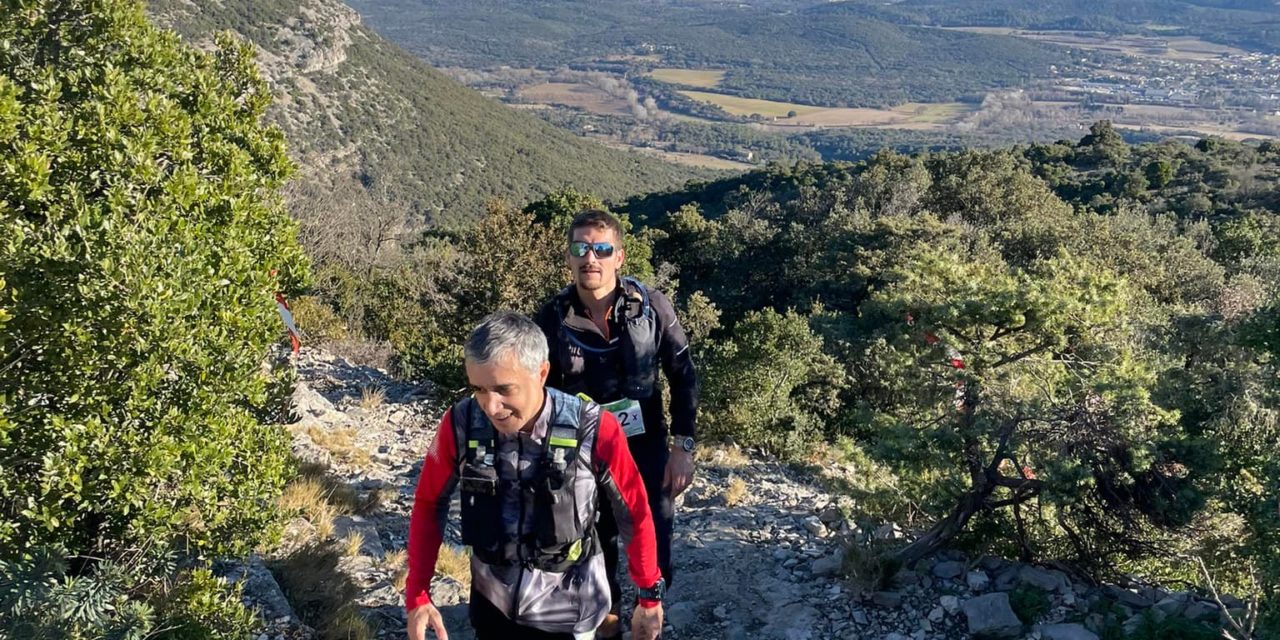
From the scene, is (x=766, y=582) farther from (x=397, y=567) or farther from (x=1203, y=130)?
(x=1203, y=130)

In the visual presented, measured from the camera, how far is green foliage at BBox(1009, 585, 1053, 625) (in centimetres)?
452

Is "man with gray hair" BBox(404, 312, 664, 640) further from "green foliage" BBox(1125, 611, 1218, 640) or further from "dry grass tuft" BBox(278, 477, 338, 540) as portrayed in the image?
"dry grass tuft" BBox(278, 477, 338, 540)

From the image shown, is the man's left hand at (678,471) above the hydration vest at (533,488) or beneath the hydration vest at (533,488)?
beneath

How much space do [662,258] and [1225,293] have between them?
16.5 meters

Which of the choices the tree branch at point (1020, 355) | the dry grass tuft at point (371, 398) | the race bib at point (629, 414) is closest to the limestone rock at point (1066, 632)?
the tree branch at point (1020, 355)

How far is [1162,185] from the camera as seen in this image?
1313 inches

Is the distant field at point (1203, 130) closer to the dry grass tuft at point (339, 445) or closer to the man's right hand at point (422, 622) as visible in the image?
the dry grass tuft at point (339, 445)

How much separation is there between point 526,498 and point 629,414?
1.22 m

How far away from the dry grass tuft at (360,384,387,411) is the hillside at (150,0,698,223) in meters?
38.4

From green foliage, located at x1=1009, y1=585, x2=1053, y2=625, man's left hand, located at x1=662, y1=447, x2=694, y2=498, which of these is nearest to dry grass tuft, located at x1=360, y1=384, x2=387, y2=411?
man's left hand, located at x1=662, y1=447, x2=694, y2=498

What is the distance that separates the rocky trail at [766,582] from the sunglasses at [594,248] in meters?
2.74

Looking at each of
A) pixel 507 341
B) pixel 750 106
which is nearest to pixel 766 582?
pixel 507 341

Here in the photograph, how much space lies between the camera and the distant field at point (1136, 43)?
130125 mm

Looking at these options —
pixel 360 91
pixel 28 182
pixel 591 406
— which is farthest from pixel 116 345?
pixel 360 91
